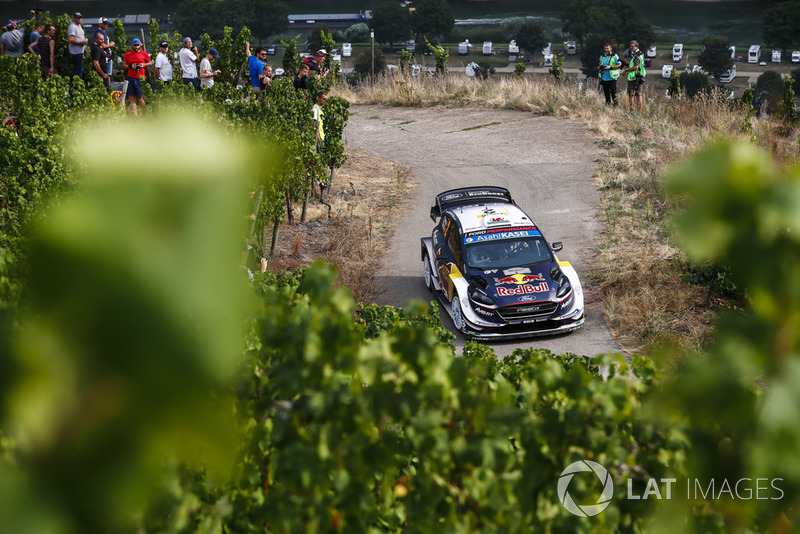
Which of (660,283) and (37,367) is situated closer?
(37,367)

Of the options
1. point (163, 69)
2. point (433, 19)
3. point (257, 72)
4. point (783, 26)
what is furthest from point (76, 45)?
point (783, 26)

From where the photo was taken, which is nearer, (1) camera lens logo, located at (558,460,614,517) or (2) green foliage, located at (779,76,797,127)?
(1) camera lens logo, located at (558,460,614,517)

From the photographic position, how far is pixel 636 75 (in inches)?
890

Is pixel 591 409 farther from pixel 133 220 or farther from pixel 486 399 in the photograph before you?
pixel 133 220

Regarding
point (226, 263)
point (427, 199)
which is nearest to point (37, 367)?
point (226, 263)

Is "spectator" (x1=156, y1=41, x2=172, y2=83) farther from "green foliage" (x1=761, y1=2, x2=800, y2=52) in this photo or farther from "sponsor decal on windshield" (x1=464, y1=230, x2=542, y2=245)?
"green foliage" (x1=761, y1=2, x2=800, y2=52)

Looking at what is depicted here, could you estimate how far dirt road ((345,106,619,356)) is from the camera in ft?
40.8

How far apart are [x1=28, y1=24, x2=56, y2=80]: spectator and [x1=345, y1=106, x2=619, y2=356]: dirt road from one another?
26.9 feet

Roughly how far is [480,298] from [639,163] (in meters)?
9.41

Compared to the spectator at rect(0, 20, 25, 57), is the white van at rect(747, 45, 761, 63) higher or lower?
lower

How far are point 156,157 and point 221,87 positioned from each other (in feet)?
46.8

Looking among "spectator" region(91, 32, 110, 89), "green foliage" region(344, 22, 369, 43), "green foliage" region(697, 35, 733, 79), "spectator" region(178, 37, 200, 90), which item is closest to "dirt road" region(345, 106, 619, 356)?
"spectator" region(178, 37, 200, 90)

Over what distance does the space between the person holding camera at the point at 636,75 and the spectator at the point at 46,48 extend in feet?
47.9

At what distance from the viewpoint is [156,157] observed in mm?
630
